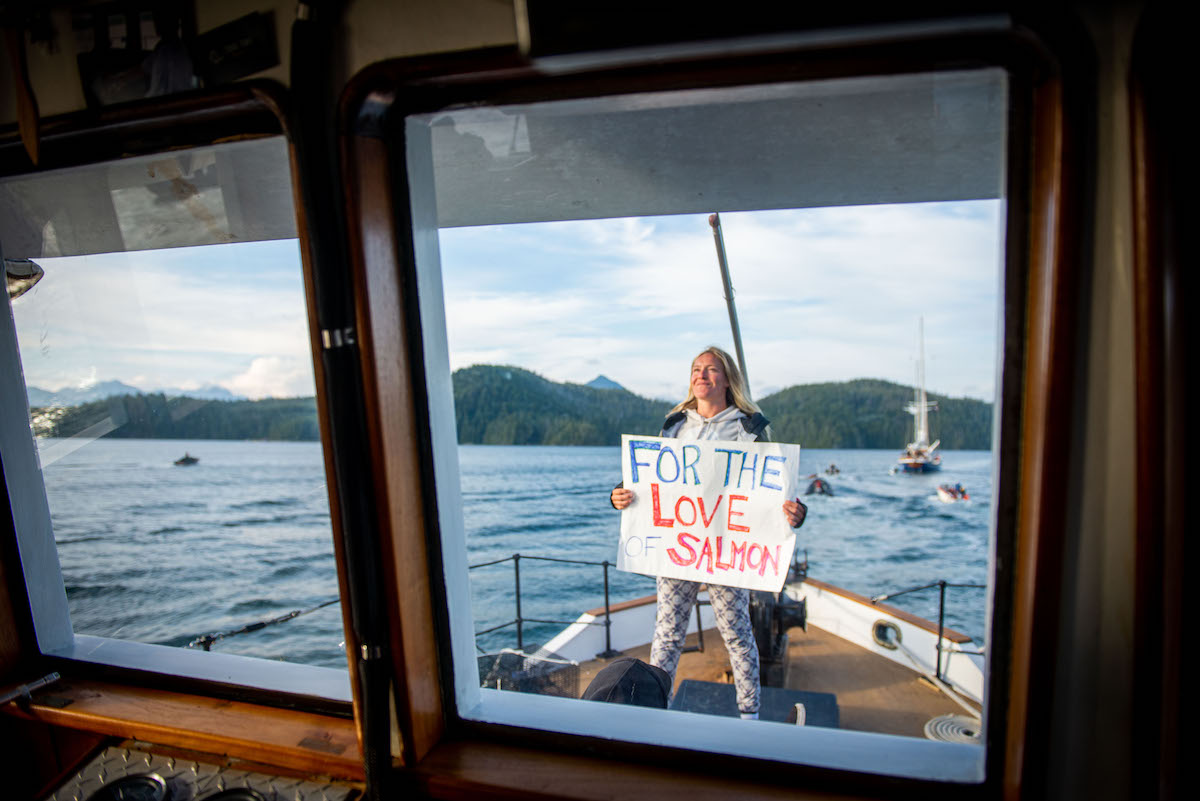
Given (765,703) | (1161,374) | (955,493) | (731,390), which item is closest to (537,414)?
(731,390)

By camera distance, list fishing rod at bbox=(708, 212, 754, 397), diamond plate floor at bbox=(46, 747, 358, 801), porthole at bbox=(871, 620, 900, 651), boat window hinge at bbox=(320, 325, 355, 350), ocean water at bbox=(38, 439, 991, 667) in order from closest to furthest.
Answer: boat window hinge at bbox=(320, 325, 355, 350)
diamond plate floor at bbox=(46, 747, 358, 801)
ocean water at bbox=(38, 439, 991, 667)
fishing rod at bbox=(708, 212, 754, 397)
porthole at bbox=(871, 620, 900, 651)

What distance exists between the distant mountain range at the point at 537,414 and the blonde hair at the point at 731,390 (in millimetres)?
142

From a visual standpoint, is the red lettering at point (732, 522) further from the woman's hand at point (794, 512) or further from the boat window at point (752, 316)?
the boat window at point (752, 316)

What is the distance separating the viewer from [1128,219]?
2.23 ft

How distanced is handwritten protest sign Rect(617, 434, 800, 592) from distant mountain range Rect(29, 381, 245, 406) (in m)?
1.13

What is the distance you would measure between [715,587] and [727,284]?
1.05 metres

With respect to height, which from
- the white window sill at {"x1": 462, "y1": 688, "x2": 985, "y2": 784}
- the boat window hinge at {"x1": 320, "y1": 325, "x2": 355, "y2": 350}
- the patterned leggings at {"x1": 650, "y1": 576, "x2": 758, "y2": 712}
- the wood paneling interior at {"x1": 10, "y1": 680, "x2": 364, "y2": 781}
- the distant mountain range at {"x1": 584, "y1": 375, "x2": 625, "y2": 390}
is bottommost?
the patterned leggings at {"x1": 650, "y1": 576, "x2": 758, "y2": 712}

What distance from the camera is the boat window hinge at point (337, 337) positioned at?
902 millimetres

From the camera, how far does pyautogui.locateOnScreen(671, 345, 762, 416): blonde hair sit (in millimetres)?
1707

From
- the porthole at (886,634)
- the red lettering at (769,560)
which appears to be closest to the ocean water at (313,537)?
the red lettering at (769,560)

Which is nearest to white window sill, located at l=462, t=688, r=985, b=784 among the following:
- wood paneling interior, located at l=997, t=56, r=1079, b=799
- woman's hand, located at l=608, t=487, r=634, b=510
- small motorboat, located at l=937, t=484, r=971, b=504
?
wood paneling interior, located at l=997, t=56, r=1079, b=799

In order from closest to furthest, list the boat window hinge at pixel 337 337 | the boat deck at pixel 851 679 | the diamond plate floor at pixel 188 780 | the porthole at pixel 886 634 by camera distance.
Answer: the boat window hinge at pixel 337 337
the diamond plate floor at pixel 188 780
the boat deck at pixel 851 679
the porthole at pixel 886 634

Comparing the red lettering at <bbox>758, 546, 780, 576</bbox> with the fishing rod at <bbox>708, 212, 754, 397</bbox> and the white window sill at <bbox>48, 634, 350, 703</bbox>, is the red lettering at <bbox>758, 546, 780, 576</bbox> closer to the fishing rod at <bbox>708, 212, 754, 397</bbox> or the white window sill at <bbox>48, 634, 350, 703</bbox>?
the fishing rod at <bbox>708, 212, 754, 397</bbox>

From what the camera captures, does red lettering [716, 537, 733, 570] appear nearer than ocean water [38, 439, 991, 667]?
Yes
